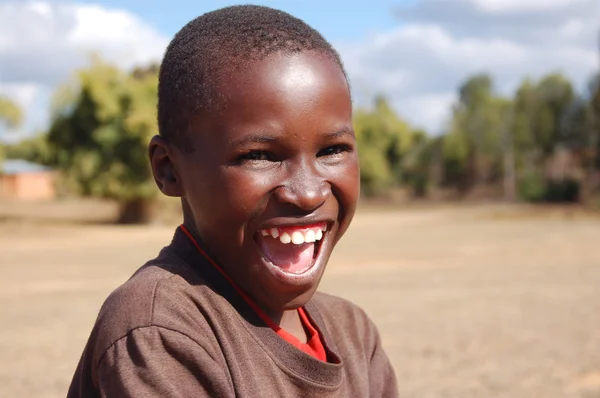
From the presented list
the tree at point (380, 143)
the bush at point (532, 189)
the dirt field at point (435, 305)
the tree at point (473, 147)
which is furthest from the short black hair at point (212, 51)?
the tree at point (473, 147)

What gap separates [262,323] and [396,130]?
48.0m

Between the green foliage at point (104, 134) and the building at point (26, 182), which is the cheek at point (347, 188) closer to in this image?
the green foliage at point (104, 134)

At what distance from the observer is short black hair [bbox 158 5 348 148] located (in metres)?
1.44

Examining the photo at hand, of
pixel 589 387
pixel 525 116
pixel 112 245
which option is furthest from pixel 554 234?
pixel 525 116

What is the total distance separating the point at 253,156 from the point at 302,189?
4.3 inches

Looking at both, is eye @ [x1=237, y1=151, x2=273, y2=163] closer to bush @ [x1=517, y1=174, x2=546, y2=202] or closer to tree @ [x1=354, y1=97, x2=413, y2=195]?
bush @ [x1=517, y1=174, x2=546, y2=202]

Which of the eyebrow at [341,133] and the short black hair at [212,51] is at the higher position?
the short black hair at [212,51]

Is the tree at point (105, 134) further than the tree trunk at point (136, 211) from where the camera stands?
No

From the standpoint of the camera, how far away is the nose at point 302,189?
1412mm

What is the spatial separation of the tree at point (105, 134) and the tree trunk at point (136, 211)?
87 millimetres

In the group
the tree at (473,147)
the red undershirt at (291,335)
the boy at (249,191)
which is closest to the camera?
the boy at (249,191)

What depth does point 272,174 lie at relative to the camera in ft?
4.62

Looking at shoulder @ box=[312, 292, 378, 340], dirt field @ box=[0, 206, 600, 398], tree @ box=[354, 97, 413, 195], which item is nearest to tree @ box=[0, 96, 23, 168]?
dirt field @ box=[0, 206, 600, 398]

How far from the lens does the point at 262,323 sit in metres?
1.48
